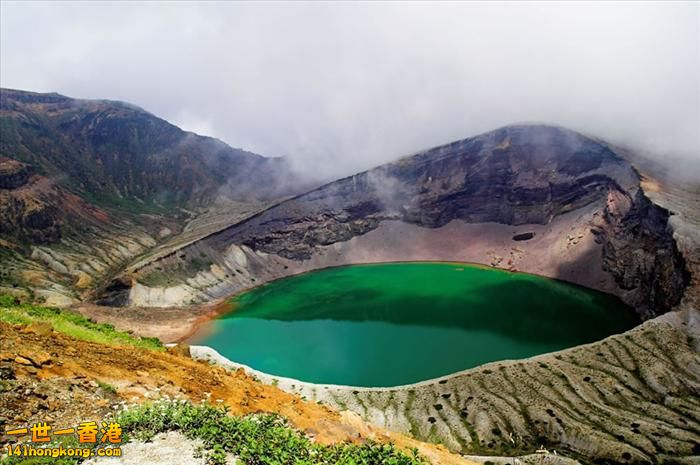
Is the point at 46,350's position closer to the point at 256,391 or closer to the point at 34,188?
the point at 256,391

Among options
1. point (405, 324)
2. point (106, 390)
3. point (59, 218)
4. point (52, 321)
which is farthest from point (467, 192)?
point (106, 390)

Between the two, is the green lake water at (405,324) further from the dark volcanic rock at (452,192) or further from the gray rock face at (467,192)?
the dark volcanic rock at (452,192)

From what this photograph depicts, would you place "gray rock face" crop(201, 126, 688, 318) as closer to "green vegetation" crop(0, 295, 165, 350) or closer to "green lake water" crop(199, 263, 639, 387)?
"green lake water" crop(199, 263, 639, 387)

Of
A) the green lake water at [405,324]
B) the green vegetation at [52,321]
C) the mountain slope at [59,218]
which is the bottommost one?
the green lake water at [405,324]

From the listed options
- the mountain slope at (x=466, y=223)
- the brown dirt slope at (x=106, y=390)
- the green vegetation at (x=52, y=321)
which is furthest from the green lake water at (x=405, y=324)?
the brown dirt slope at (x=106, y=390)

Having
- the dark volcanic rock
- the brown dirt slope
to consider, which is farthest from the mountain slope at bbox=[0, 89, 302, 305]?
the brown dirt slope

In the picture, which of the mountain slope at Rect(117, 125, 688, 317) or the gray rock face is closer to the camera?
the mountain slope at Rect(117, 125, 688, 317)
